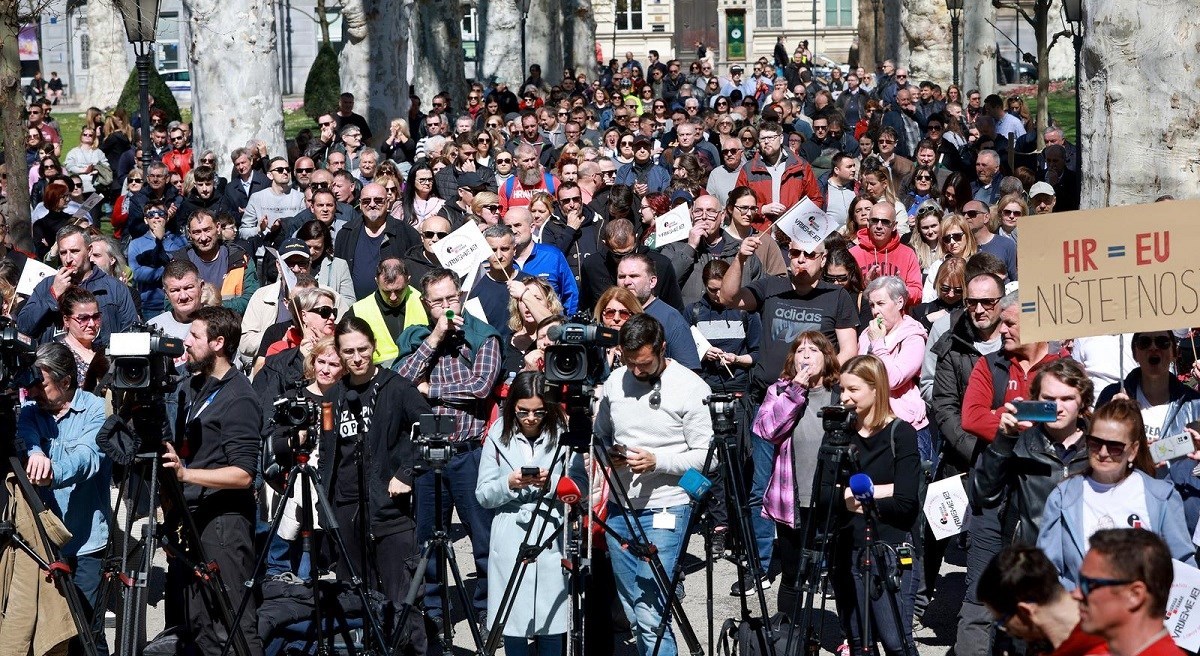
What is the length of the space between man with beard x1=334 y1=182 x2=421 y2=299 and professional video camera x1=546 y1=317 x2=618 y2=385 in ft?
19.3

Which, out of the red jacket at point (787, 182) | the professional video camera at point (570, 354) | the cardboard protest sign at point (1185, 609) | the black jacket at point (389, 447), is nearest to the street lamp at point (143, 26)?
the red jacket at point (787, 182)

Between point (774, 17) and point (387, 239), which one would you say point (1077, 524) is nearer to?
point (387, 239)

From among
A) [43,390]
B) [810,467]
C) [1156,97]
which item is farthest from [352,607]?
[1156,97]

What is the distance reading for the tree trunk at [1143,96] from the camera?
373 inches

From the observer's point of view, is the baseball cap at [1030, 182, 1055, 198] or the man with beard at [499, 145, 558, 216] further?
the man with beard at [499, 145, 558, 216]

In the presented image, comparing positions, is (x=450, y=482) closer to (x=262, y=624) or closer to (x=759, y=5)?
(x=262, y=624)

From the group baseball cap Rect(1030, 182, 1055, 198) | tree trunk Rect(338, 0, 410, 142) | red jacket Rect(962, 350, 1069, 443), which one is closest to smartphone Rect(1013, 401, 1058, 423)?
red jacket Rect(962, 350, 1069, 443)

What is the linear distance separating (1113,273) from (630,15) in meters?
70.8

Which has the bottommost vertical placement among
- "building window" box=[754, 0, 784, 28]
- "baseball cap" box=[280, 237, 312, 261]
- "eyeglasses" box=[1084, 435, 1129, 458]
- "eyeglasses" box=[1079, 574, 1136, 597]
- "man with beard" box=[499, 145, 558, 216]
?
"eyeglasses" box=[1079, 574, 1136, 597]

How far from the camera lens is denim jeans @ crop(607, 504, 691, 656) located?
694 centimetres

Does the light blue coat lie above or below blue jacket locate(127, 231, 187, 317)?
below

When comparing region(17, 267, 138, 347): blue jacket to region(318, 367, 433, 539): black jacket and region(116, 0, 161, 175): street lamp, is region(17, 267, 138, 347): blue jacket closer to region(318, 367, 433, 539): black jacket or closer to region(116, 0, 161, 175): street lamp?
region(318, 367, 433, 539): black jacket

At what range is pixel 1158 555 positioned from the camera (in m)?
4.08

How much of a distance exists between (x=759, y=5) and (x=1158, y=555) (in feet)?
235
